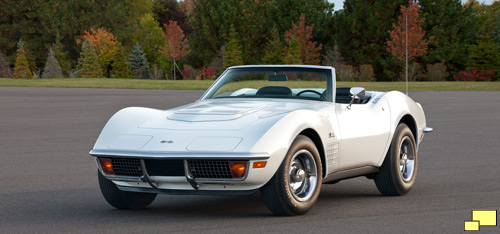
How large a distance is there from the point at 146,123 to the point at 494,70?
51.8 m

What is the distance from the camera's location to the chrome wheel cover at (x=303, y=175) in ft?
22.2

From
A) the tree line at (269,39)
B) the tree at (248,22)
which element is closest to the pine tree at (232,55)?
the tree line at (269,39)

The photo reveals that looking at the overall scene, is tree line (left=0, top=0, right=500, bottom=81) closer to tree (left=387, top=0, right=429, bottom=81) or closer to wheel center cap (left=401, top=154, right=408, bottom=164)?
Result: tree (left=387, top=0, right=429, bottom=81)

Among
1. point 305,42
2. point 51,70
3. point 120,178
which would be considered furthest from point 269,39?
point 120,178

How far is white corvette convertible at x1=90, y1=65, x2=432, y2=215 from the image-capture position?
6.36 metres

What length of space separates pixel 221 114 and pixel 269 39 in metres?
58.7

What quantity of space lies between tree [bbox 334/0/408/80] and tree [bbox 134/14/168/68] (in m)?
20.4

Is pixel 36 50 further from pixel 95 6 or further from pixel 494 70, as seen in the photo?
pixel 494 70

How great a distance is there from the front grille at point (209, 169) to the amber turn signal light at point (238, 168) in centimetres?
4

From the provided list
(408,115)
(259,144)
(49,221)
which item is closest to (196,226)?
(259,144)

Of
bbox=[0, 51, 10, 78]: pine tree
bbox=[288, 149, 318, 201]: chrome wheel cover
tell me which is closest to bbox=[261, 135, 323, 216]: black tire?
bbox=[288, 149, 318, 201]: chrome wheel cover

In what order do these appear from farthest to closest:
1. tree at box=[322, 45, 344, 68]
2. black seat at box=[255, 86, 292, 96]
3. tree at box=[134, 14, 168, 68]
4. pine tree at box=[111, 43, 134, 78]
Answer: tree at box=[134, 14, 168, 68], pine tree at box=[111, 43, 134, 78], tree at box=[322, 45, 344, 68], black seat at box=[255, 86, 292, 96]

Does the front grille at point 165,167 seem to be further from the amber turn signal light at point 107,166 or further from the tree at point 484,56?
the tree at point 484,56

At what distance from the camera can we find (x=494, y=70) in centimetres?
5569
